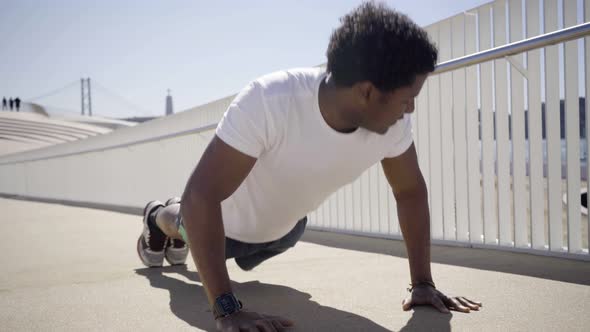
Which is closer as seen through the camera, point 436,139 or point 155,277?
point 155,277

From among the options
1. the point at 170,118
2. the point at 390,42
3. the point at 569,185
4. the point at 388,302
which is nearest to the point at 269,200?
the point at 388,302

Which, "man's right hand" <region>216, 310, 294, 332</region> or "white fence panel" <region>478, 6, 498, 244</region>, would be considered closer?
"man's right hand" <region>216, 310, 294, 332</region>

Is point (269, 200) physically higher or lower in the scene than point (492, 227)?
higher

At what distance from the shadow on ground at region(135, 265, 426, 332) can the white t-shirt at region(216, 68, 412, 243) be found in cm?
37

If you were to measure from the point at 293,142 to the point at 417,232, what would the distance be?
606 millimetres

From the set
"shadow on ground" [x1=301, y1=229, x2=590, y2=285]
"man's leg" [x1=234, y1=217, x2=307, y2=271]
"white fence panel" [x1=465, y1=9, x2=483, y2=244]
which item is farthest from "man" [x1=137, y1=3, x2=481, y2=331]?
"white fence panel" [x1=465, y1=9, x2=483, y2=244]

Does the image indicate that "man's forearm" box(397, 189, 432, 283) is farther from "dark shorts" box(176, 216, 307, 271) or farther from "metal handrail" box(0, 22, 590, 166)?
"metal handrail" box(0, 22, 590, 166)

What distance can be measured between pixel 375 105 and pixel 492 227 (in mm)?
1948

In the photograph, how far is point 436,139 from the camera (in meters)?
3.54

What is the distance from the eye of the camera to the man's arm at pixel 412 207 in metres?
1.93

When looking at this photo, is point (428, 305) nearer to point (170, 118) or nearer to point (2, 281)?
point (2, 281)

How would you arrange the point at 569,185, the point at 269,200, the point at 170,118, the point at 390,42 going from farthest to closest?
1. the point at 170,118
2. the point at 569,185
3. the point at 269,200
4. the point at 390,42

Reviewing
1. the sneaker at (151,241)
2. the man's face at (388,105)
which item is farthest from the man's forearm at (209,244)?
the sneaker at (151,241)

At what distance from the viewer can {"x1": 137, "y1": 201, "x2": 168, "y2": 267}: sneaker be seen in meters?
2.90
